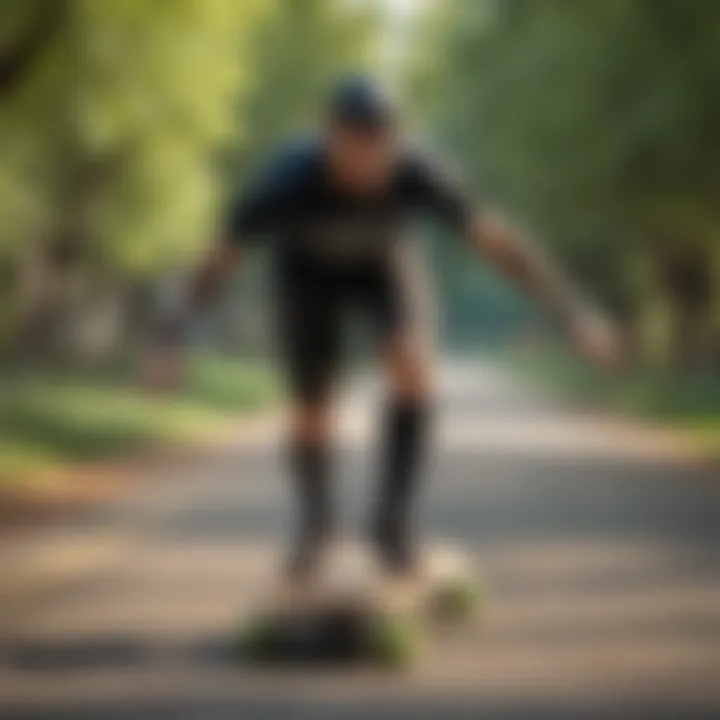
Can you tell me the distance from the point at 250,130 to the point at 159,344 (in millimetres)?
259

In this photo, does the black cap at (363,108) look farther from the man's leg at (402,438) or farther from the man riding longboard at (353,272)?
the man's leg at (402,438)

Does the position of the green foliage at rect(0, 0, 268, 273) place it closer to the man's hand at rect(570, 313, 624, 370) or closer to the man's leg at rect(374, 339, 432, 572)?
the man's leg at rect(374, 339, 432, 572)

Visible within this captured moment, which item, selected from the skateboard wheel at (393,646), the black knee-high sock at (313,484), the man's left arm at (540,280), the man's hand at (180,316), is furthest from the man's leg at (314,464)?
the skateboard wheel at (393,646)

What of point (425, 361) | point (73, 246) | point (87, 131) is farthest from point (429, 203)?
point (73, 246)

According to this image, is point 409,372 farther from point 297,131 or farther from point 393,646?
point 393,646

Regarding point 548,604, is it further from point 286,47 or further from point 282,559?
point 286,47

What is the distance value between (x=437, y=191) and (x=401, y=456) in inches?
12.5

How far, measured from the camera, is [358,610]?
3029mm

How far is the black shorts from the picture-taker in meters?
2.63

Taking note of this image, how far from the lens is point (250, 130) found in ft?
8.82

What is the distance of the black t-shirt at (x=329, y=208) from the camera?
258 cm

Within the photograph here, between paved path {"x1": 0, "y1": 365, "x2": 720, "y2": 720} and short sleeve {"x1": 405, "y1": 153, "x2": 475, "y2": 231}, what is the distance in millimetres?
181

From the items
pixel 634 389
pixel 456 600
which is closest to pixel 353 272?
pixel 456 600

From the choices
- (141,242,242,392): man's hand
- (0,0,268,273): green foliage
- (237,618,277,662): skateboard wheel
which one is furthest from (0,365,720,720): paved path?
→ (0,0,268,273): green foliage
